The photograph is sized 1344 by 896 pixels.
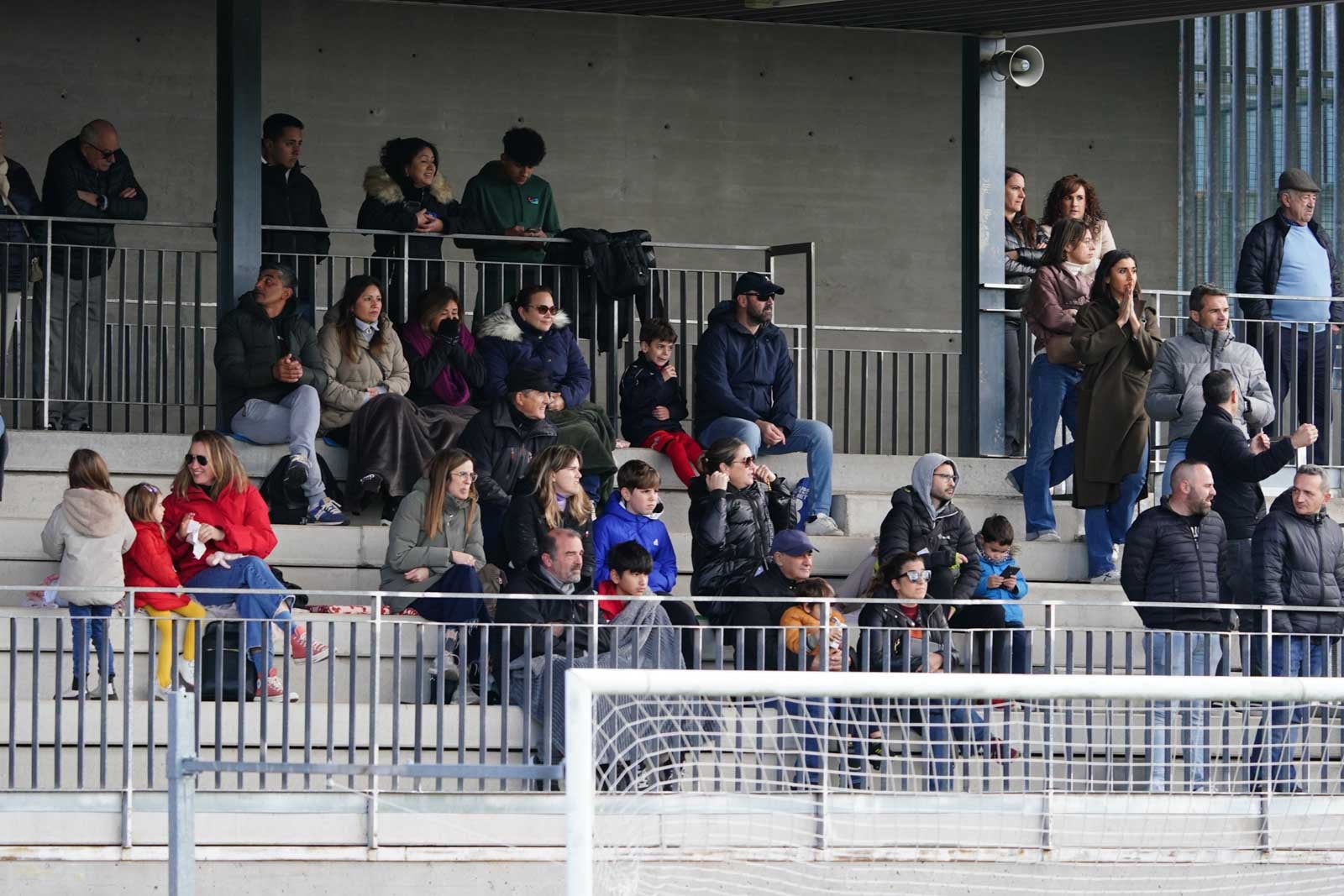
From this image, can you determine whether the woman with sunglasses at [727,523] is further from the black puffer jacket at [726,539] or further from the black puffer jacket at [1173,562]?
the black puffer jacket at [1173,562]

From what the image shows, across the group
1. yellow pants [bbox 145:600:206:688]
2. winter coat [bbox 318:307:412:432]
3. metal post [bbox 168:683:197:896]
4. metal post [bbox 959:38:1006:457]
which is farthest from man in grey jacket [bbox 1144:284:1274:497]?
metal post [bbox 168:683:197:896]

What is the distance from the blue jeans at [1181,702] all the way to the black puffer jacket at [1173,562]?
56 centimetres

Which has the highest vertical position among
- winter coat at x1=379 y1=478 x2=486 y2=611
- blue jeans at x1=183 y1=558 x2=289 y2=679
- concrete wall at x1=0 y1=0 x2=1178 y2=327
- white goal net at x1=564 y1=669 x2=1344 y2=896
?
concrete wall at x1=0 y1=0 x2=1178 y2=327

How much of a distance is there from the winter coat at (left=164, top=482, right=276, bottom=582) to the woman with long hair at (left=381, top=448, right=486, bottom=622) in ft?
1.84

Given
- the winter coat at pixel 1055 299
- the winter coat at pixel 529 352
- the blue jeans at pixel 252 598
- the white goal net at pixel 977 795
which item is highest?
the winter coat at pixel 1055 299

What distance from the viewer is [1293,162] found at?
1733 cm

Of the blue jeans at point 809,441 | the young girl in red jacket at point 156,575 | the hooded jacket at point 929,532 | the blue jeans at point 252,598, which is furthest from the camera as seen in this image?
the blue jeans at point 809,441

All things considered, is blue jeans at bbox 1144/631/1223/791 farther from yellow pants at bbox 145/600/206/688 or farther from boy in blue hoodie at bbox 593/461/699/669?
yellow pants at bbox 145/600/206/688

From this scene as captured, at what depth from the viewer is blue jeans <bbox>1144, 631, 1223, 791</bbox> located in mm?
9016

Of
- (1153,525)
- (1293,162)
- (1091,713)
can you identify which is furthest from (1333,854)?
(1293,162)

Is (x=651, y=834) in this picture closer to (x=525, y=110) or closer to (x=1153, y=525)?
(x=1153, y=525)

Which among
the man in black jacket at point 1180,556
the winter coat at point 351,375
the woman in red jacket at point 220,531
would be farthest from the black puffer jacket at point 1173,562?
the winter coat at point 351,375

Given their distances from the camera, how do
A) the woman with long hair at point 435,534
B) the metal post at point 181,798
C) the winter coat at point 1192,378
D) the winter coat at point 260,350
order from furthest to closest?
1. the winter coat at point 260,350
2. the winter coat at point 1192,378
3. the woman with long hair at point 435,534
4. the metal post at point 181,798

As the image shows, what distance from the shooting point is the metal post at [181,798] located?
635 centimetres
